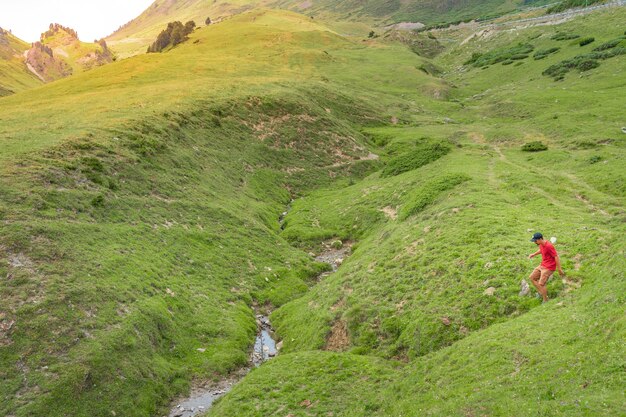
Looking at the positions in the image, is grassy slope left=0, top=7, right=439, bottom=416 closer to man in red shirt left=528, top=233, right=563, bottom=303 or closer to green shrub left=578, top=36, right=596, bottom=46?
man in red shirt left=528, top=233, right=563, bottom=303

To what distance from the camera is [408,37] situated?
627 feet

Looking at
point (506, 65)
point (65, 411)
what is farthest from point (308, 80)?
point (65, 411)

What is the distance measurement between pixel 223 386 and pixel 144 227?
1772cm

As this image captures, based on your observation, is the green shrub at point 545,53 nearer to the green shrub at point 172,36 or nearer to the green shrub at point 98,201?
the green shrub at point 98,201

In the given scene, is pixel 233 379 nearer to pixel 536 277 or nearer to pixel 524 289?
pixel 524 289

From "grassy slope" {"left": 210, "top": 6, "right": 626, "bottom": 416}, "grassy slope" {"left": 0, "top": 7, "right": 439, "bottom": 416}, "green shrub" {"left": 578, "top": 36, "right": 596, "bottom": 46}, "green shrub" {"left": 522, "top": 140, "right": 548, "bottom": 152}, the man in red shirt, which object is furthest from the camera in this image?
"green shrub" {"left": 578, "top": 36, "right": 596, "bottom": 46}

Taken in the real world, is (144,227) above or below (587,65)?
above

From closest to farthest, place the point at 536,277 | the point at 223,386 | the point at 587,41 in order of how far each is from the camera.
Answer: the point at 536,277 < the point at 223,386 < the point at 587,41

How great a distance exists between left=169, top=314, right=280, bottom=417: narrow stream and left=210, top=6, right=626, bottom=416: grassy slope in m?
1.29

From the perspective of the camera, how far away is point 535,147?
59.5m

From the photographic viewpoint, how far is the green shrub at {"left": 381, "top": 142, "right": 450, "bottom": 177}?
61.2 m

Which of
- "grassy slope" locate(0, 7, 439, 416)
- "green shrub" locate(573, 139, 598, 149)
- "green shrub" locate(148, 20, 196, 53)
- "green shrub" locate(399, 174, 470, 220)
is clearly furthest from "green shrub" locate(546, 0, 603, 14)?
"green shrub" locate(399, 174, 470, 220)

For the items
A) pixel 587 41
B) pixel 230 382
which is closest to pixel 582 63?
pixel 587 41

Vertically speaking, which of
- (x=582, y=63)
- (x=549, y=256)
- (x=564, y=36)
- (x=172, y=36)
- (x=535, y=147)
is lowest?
(x=535, y=147)
